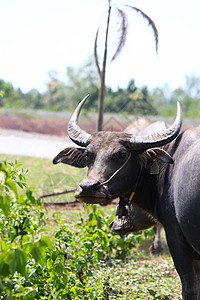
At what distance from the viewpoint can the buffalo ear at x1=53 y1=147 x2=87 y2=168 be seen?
3634 mm

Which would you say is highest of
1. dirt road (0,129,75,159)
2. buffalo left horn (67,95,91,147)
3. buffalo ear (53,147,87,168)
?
buffalo left horn (67,95,91,147)

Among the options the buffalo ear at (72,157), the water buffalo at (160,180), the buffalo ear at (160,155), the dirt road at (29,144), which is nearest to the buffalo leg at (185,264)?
the water buffalo at (160,180)

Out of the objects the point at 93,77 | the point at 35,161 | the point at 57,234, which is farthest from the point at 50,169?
the point at 93,77

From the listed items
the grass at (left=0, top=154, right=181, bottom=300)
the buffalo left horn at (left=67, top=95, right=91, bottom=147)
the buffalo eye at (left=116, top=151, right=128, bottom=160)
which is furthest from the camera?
the grass at (left=0, top=154, right=181, bottom=300)

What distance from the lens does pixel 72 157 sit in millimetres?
3682

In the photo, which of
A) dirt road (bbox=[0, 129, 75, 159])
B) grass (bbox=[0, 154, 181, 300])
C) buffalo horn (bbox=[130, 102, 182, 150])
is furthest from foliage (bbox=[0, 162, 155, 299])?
dirt road (bbox=[0, 129, 75, 159])

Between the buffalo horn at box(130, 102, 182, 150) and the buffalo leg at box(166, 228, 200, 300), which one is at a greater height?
the buffalo horn at box(130, 102, 182, 150)

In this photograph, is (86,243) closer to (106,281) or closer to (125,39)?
(106,281)

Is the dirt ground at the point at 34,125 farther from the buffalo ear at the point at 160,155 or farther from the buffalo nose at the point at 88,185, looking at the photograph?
the buffalo nose at the point at 88,185

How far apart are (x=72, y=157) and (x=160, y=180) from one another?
0.85m

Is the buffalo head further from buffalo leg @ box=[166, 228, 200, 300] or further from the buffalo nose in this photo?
→ buffalo leg @ box=[166, 228, 200, 300]

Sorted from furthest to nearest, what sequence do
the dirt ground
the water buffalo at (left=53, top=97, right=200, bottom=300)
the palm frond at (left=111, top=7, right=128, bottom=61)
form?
the dirt ground, the palm frond at (left=111, top=7, right=128, bottom=61), the water buffalo at (left=53, top=97, right=200, bottom=300)

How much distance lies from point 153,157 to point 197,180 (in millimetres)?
623

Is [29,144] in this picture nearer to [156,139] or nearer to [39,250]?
[156,139]
